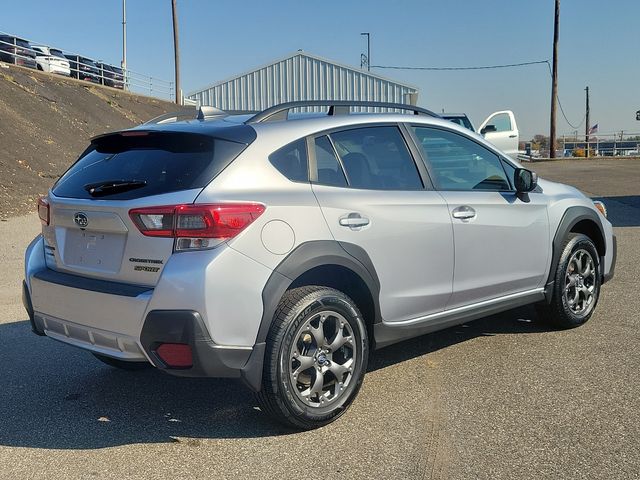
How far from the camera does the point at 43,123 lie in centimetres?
1972

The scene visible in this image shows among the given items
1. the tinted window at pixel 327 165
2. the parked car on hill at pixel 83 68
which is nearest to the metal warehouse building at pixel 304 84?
the parked car on hill at pixel 83 68

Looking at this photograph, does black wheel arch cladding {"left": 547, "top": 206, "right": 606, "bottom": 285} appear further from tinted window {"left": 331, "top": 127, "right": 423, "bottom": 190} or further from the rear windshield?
the rear windshield

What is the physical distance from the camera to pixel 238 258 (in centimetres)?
325

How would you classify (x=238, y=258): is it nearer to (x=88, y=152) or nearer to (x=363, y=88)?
(x=88, y=152)

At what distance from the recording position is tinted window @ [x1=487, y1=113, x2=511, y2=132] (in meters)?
18.8

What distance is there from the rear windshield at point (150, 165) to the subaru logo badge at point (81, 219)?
0.12 meters

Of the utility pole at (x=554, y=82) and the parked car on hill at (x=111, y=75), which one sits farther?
the utility pole at (x=554, y=82)

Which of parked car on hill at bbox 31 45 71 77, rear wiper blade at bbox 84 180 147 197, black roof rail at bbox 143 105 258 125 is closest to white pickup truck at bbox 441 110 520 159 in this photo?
black roof rail at bbox 143 105 258 125

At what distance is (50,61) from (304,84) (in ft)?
47.2

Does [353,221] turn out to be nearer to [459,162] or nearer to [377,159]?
[377,159]

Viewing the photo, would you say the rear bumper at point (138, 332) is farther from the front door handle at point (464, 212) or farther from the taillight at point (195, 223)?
the front door handle at point (464, 212)

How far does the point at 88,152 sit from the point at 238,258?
60.5 inches

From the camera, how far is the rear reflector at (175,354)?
3229 mm

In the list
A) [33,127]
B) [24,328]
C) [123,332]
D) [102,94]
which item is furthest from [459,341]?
[102,94]
